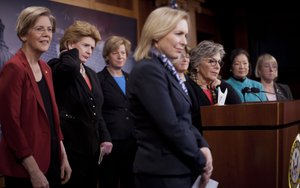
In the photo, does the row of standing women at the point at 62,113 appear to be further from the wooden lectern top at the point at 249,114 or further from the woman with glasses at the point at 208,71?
the wooden lectern top at the point at 249,114

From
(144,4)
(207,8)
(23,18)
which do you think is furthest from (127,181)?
(207,8)

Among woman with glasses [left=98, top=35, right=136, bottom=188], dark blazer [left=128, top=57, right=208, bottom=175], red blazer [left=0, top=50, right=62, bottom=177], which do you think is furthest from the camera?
woman with glasses [left=98, top=35, right=136, bottom=188]

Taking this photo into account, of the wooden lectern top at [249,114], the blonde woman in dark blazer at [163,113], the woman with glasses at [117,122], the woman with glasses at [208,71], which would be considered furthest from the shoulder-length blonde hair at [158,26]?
the woman with glasses at [117,122]

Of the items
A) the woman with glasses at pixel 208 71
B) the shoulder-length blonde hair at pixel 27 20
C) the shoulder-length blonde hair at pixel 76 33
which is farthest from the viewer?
the woman with glasses at pixel 208 71

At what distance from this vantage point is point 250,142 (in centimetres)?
230

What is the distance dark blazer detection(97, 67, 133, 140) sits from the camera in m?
3.14

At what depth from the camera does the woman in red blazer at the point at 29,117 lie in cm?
198

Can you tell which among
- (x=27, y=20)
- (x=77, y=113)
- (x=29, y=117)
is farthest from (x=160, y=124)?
(x=77, y=113)

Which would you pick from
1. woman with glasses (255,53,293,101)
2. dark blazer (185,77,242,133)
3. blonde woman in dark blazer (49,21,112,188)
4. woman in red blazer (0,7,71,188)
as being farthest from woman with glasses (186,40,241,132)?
woman with glasses (255,53,293,101)

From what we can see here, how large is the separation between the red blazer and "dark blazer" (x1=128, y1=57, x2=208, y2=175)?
49 cm

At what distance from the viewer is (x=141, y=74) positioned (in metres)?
1.75

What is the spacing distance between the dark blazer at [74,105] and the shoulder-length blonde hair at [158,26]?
0.77 meters

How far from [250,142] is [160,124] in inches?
30.5

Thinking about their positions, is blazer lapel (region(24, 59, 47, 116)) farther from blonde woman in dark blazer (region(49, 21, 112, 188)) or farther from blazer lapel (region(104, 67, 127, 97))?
blazer lapel (region(104, 67, 127, 97))
